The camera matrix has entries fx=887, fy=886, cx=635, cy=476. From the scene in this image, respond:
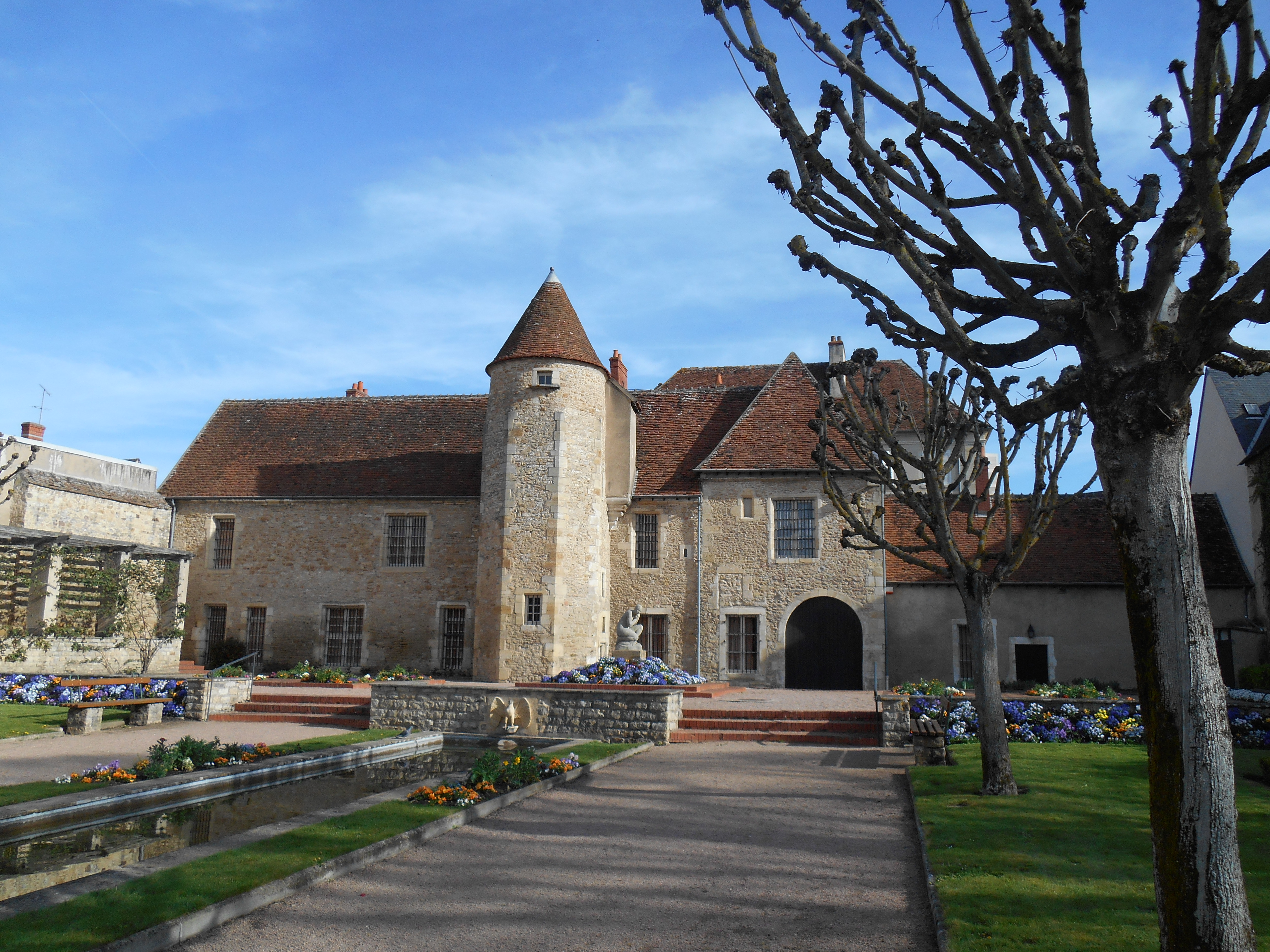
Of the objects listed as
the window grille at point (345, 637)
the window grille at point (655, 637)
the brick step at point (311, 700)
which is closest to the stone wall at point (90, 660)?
the brick step at point (311, 700)

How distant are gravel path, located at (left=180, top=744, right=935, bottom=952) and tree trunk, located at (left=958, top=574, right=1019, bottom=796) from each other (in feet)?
4.03

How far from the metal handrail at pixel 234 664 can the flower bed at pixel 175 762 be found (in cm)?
665

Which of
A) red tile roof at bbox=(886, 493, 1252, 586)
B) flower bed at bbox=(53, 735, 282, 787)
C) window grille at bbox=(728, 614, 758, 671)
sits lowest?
flower bed at bbox=(53, 735, 282, 787)

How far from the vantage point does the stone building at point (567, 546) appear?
873 inches

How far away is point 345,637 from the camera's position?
82.9ft

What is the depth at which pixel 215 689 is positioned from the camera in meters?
17.9

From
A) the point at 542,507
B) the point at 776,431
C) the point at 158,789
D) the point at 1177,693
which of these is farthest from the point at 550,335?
the point at 1177,693

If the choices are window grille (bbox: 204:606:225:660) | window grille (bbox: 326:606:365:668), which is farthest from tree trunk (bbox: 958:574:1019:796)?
window grille (bbox: 204:606:225:660)

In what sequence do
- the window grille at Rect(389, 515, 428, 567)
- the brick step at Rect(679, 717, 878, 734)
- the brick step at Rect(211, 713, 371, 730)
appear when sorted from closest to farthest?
1. the brick step at Rect(679, 717, 878, 734)
2. the brick step at Rect(211, 713, 371, 730)
3. the window grille at Rect(389, 515, 428, 567)

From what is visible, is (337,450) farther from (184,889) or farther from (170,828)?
(184,889)

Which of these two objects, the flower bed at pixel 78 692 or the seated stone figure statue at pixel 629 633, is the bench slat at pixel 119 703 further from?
the seated stone figure statue at pixel 629 633

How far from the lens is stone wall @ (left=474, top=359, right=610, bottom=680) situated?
851 inches

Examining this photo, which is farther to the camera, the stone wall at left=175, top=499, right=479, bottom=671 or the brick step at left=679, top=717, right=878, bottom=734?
the stone wall at left=175, top=499, right=479, bottom=671

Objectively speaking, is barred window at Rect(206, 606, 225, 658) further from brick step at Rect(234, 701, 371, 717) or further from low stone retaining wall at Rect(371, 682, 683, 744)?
low stone retaining wall at Rect(371, 682, 683, 744)
